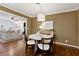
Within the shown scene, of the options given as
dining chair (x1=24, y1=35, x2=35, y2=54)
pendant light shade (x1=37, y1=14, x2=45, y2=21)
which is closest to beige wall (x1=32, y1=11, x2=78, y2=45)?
pendant light shade (x1=37, y1=14, x2=45, y2=21)

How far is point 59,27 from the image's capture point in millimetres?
2150

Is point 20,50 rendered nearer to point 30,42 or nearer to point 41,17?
point 30,42

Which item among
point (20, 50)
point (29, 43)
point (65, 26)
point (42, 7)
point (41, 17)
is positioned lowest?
point (20, 50)

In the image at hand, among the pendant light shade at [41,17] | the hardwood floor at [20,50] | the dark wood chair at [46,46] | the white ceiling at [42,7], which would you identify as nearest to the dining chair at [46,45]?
the dark wood chair at [46,46]

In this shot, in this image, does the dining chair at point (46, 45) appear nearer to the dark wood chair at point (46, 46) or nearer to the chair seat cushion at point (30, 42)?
the dark wood chair at point (46, 46)

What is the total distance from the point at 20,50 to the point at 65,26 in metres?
1.08

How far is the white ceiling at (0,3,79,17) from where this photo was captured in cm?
200

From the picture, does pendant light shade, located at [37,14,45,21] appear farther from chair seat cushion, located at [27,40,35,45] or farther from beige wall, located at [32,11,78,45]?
chair seat cushion, located at [27,40,35,45]

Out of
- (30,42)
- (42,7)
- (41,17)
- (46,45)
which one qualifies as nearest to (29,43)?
(30,42)

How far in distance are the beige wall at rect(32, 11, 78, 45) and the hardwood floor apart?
0.15 m

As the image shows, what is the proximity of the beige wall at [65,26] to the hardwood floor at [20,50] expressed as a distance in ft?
0.50

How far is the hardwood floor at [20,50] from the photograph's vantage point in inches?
78.9

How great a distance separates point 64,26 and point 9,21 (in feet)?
3.83

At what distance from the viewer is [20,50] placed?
82.3 inches
